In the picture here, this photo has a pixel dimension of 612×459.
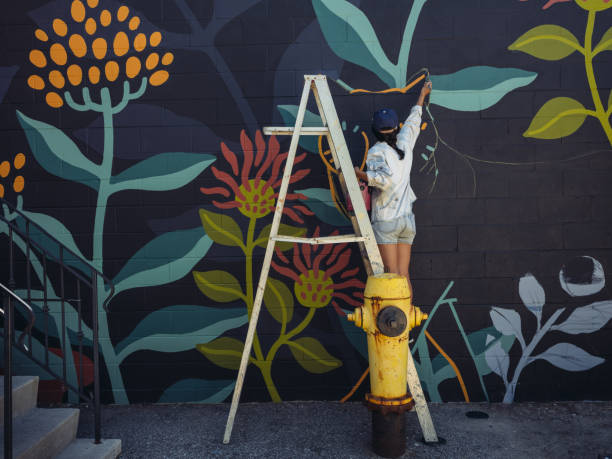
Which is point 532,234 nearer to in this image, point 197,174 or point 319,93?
point 319,93

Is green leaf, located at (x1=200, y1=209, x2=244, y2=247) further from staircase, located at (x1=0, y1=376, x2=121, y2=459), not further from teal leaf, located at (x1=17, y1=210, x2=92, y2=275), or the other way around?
staircase, located at (x1=0, y1=376, x2=121, y2=459)

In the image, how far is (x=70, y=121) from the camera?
145 inches

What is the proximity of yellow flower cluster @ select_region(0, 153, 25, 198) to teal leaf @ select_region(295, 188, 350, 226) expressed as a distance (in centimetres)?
223

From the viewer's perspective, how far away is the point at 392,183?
3152 mm

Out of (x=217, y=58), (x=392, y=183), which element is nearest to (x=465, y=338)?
(x=392, y=183)

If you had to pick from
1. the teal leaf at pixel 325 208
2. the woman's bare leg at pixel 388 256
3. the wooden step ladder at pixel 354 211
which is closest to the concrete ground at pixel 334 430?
the wooden step ladder at pixel 354 211

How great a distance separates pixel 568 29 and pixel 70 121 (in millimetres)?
3839

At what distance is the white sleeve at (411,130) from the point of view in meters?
3.24

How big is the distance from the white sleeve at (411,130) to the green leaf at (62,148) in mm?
2323

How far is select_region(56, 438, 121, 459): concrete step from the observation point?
2.78 meters

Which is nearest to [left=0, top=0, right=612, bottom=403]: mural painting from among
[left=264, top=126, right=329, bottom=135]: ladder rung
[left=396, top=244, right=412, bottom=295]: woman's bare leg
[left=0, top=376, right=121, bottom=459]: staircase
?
[left=396, top=244, right=412, bottom=295]: woman's bare leg

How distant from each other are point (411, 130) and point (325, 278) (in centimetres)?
126

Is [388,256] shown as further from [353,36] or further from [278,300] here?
[353,36]

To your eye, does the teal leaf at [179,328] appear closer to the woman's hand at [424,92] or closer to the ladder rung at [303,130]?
→ the ladder rung at [303,130]
